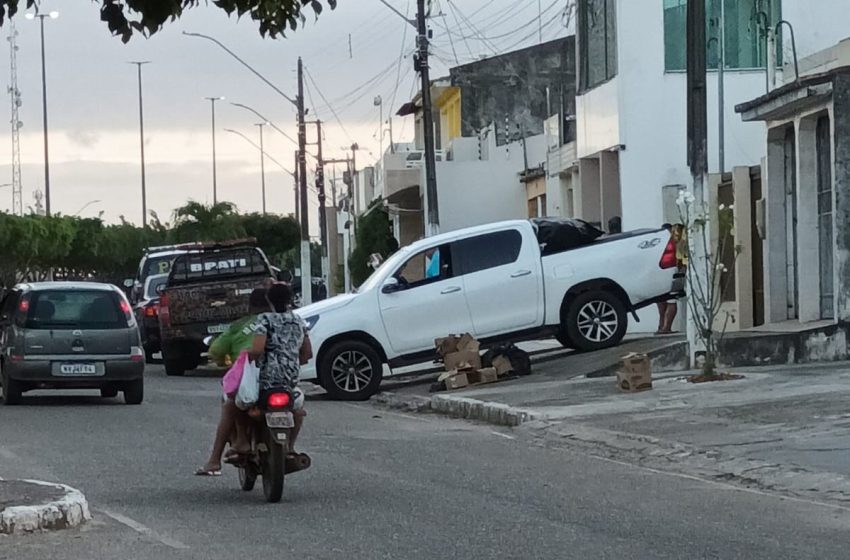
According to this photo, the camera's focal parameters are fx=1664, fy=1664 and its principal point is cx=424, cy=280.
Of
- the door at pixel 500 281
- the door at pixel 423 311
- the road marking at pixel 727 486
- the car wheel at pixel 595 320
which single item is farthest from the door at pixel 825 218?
the road marking at pixel 727 486

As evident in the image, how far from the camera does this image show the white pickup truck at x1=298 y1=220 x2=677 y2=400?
22516 millimetres

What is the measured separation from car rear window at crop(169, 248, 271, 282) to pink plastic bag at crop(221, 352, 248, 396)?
1750 centimetres

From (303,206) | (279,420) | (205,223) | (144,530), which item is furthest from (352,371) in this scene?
(205,223)

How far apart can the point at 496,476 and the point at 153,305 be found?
18.8m

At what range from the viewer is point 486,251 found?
23.0m

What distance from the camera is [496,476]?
13.4m

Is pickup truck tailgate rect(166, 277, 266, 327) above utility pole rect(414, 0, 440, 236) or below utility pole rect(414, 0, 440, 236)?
below

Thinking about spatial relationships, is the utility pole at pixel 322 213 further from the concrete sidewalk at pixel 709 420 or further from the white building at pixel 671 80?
the concrete sidewalk at pixel 709 420

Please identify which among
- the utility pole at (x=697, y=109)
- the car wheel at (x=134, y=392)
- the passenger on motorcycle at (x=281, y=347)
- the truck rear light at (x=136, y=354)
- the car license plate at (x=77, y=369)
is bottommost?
the car wheel at (x=134, y=392)

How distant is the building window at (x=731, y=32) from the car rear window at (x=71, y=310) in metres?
13.9

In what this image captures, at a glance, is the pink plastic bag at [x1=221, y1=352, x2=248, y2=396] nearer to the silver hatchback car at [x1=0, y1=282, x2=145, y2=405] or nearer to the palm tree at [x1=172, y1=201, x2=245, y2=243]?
the silver hatchback car at [x1=0, y1=282, x2=145, y2=405]

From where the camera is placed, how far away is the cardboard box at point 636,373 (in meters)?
19.1

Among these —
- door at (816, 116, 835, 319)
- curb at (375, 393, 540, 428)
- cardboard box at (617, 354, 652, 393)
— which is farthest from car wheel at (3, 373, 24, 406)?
door at (816, 116, 835, 319)

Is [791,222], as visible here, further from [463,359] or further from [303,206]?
[303,206]
